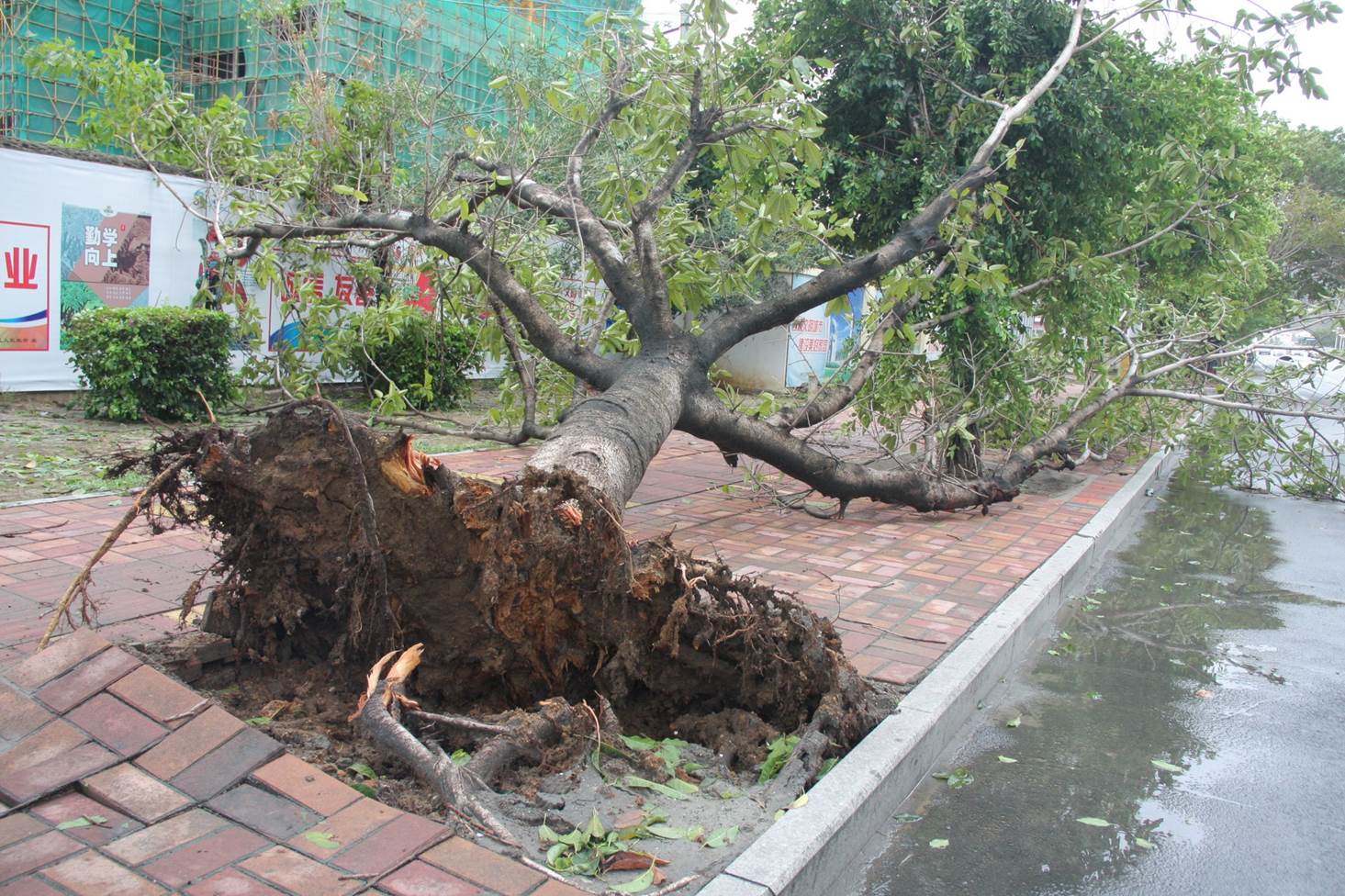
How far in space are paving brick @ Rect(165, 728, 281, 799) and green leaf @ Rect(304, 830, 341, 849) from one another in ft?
1.12

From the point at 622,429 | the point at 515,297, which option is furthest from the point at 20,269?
the point at 622,429

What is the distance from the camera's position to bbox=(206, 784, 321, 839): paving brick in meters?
2.78

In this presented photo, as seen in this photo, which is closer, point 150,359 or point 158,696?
point 158,696

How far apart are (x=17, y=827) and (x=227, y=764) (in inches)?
20.0

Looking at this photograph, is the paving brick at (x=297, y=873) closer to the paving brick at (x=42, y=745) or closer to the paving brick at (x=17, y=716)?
the paving brick at (x=42, y=745)

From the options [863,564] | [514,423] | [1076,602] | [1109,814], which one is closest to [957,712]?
[1109,814]

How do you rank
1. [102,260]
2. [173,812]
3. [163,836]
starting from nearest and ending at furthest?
1. [163,836]
2. [173,812]
3. [102,260]

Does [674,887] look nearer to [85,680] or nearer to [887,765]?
[887,765]

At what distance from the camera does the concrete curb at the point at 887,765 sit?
9.52ft

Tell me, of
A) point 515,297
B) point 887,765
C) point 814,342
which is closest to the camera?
point 887,765

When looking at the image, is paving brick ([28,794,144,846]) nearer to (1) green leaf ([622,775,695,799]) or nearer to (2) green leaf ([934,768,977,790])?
(1) green leaf ([622,775,695,799])

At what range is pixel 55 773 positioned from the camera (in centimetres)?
290

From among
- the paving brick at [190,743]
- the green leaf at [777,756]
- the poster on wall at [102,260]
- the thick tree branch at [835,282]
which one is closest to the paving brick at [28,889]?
the paving brick at [190,743]

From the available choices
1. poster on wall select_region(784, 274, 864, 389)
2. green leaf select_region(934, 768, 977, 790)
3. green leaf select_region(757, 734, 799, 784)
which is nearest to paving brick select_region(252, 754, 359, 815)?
green leaf select_region(757, 734, 799, 784)
